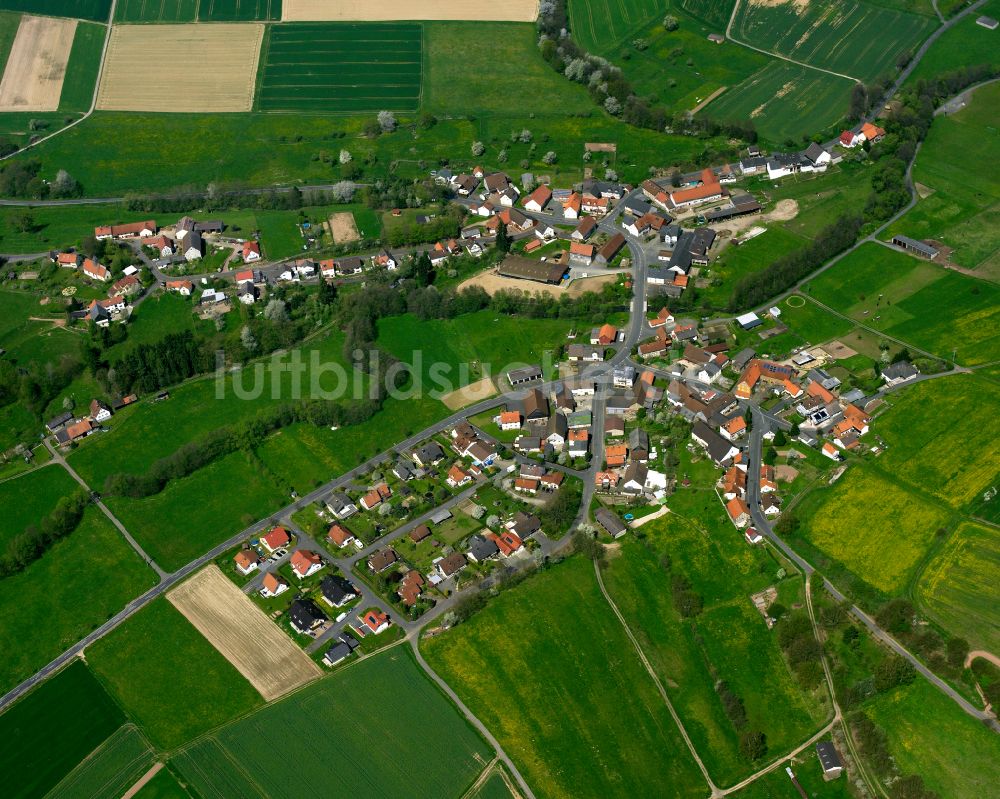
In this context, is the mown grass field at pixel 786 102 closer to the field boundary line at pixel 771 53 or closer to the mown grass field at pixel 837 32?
the field boundary line at pixel 771 53

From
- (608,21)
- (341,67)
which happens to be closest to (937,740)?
(608,21)

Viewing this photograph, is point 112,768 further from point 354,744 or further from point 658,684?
point 658,684

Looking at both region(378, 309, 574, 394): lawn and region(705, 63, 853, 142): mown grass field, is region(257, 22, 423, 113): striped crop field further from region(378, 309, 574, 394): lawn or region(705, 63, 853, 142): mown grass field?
region(378, 309, 574, 394): lawn

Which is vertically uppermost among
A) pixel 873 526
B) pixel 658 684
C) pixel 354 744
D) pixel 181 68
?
pixel 181 68

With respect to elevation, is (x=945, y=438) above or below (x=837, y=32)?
below

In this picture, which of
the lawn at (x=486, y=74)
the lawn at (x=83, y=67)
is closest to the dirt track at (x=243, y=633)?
the lawn at (x=486, y=74)

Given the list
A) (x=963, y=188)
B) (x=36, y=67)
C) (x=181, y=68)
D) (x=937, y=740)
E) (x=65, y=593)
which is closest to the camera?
(x=937, y=740)
